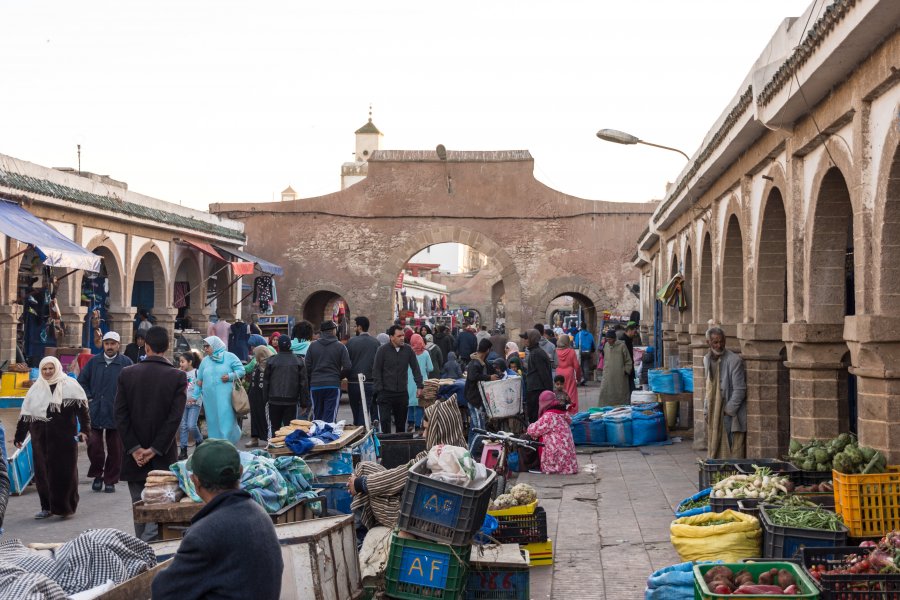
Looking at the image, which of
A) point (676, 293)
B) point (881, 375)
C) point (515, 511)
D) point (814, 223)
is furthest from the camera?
point (676, 293)

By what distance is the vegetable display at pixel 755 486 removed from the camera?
23.0 ft

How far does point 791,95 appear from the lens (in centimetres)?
752

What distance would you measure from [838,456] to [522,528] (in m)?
2.13

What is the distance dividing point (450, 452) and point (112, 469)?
5.64 metres

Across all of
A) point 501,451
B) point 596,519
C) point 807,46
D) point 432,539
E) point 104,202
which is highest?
point 104,202

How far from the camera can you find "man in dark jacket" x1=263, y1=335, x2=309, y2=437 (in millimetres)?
10945

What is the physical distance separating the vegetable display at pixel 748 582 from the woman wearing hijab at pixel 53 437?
607 centimetres

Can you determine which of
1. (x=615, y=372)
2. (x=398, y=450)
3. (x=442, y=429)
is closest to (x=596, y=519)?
(x=442, y=429)

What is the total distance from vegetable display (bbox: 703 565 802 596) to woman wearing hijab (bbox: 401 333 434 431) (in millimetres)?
8420

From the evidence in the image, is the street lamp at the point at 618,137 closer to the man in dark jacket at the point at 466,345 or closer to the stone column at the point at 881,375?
the man in dark jacket at the point at 466,345

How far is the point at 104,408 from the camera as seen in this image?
10.2m

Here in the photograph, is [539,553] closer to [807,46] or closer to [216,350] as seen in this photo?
[807,46]

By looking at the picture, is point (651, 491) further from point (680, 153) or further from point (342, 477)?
point (680, 153)

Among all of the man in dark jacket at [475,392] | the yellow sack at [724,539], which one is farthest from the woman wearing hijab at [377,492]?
the man in dark jacket at [475,392]
